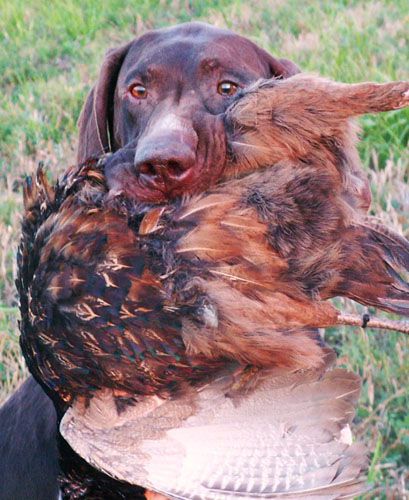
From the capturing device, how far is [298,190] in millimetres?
1821

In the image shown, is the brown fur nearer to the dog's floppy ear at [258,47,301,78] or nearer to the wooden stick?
the wooden stick

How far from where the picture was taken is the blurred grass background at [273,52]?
9.88ft

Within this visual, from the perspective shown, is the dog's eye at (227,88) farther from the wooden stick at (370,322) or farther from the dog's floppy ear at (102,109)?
the wooden stick at (370,322)

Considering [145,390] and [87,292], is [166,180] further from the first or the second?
[145,390]

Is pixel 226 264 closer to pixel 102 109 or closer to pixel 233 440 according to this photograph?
pixel 233 440

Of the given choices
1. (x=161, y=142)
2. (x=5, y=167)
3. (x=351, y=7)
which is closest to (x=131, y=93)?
(x=161, y=142)

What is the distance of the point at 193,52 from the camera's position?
8.75ft

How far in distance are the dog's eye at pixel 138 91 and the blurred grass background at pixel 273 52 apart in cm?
119

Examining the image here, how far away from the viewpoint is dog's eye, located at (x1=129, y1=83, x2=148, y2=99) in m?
2.66

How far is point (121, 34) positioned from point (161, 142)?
4553 mm

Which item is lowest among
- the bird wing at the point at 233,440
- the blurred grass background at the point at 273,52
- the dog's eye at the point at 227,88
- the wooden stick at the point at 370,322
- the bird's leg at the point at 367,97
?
the blurred grass background at the point at 273,52

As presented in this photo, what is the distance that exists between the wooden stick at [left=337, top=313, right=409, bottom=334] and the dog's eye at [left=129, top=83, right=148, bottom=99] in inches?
42.9

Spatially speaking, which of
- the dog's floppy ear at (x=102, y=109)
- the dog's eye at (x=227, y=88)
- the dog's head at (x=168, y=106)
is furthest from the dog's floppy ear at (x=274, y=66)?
the dog's floppy ear at (x=102, y=109)

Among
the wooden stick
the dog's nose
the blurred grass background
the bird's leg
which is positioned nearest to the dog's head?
the dog's nose
